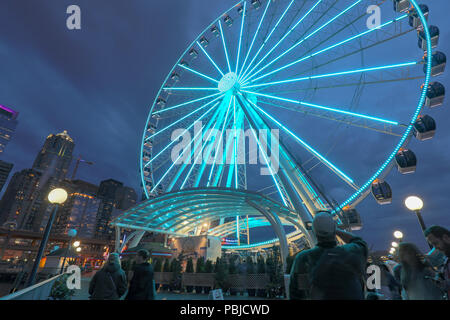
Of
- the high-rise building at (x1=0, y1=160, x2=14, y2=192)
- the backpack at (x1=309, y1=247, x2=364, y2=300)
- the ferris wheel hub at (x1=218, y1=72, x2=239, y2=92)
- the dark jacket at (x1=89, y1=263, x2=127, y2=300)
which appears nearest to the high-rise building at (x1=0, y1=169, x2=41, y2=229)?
the high-rise building at (x1=0, y1=160, x2=14, y2=192)

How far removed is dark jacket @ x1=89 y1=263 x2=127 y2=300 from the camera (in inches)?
158

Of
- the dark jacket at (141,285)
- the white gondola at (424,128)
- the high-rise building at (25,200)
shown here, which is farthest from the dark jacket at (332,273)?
the high-rise building at (25,200)

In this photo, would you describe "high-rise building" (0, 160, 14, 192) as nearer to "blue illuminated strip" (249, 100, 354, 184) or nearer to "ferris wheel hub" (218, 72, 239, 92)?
"ferris wheel hub" (218, 72, 239, 92)

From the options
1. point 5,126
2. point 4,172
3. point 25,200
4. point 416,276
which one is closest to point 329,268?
point 416,276

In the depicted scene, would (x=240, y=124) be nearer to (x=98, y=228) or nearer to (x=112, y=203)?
(x=98, y=228)

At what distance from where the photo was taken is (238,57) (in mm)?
22219

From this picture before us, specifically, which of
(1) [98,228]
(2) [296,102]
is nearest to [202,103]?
(2) [296,102]

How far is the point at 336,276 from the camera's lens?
194 centimetres

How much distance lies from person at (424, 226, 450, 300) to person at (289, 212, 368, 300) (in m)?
1.75

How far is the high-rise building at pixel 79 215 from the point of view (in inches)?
4599

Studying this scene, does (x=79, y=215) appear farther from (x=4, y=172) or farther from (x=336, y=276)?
(x=336, y=276)

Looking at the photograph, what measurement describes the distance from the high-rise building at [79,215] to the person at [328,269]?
140683 mm

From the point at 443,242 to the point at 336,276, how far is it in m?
2.24
